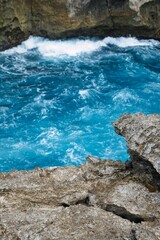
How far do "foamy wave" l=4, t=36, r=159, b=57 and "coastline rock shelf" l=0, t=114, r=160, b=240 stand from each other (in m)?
13.0

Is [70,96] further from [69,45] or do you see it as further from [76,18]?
[76,18]

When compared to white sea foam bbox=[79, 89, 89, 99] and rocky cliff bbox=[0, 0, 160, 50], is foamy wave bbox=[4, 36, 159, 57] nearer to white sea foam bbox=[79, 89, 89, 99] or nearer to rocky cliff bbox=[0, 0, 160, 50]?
rocky cliff bbox=[0, 0, 160, 50]

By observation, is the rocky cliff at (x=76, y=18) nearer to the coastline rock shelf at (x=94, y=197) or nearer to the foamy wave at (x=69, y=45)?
the foamy wave at (x=69, y=45)

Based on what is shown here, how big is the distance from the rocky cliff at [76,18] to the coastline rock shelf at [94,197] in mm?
13595

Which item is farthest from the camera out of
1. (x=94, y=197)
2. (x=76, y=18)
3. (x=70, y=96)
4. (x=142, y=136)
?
(x=76, y=18)

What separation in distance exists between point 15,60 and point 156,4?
25.2ft

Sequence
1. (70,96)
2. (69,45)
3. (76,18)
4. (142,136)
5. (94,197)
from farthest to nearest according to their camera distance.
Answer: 1. (69,45)
2. (76,18)
3. (70,96)
4. (142,136)
5. (94,197)

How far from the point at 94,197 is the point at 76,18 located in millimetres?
14968

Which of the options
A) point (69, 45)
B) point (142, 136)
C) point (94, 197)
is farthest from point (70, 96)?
point (94, 197)

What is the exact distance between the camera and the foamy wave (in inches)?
753

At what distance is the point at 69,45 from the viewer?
64.8 ft

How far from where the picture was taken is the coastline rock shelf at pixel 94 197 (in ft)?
16.4

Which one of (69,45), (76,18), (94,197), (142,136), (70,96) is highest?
(142,136)

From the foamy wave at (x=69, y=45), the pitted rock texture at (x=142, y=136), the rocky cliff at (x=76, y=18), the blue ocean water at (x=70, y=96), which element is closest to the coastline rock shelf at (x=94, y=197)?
the pitted rock texture at (x=142, y=136)
